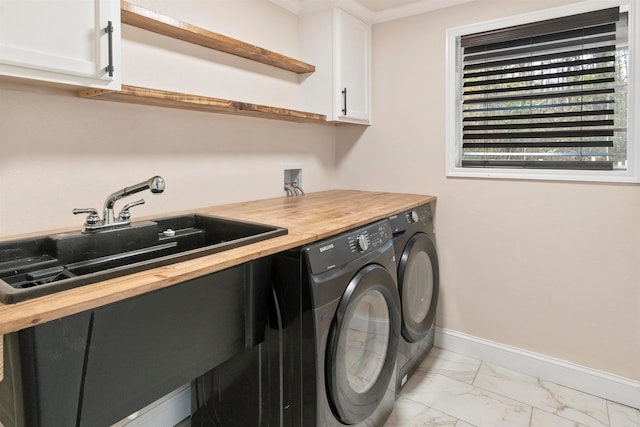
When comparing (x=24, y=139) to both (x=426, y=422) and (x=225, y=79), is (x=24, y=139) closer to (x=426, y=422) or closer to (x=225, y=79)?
(x=225, y=79)

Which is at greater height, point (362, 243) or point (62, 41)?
point (62, 41)

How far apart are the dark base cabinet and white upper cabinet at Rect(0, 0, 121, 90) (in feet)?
2.43

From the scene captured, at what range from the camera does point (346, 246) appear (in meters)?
1.44

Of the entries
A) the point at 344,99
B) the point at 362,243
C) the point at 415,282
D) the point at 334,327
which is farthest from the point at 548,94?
the point at 334,327

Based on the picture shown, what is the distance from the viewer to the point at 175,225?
1630 mm

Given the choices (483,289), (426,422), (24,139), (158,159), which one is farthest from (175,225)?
(483,289)

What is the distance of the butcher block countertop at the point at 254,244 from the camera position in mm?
739

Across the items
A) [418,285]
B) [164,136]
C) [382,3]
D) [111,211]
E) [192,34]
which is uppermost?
[382,3]

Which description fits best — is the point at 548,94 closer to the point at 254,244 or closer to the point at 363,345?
the point at 363,345

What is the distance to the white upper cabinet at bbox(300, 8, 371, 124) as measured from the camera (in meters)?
2.36

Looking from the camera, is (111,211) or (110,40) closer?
(110,40)

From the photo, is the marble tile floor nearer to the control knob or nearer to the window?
the control knob

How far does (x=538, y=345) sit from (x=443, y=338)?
21.5 inches

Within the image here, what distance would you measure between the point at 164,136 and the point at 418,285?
4.99 ft
